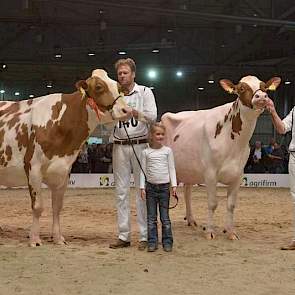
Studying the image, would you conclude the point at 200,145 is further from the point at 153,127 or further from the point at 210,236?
the point at 153,127

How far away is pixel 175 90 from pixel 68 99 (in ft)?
71.9

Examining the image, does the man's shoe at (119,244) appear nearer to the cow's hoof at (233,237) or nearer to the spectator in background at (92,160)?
the cow's hoof at (233,237)

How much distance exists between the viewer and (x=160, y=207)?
6191 millimetres

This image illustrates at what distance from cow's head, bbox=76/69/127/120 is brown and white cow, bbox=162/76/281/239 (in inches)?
63.4

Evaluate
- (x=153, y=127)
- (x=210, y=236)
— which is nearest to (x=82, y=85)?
(x=153, y=127)

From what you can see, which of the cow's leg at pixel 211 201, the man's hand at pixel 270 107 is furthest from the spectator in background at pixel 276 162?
the man's hand at pixel 270 107

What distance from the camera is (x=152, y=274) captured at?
16.5 ft

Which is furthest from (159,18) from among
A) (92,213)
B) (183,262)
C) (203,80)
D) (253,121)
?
(183,262)

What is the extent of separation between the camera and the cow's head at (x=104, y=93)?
241 inches

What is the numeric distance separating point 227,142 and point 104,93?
72.3 inches

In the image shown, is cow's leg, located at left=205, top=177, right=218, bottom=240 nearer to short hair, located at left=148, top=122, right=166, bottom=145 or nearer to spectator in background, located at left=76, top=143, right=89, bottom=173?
short hair, located at left=148, top=122, right=166, bottom=145

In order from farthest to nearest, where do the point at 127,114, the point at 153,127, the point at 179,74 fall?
the point at 179,74, the point at 153,127, the point at 127,114

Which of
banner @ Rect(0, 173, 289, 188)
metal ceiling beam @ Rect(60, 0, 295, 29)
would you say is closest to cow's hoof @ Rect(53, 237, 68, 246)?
banner @ Rect(0, 173, 289, 188)

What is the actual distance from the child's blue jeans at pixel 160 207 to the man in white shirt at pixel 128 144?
0.68ft
